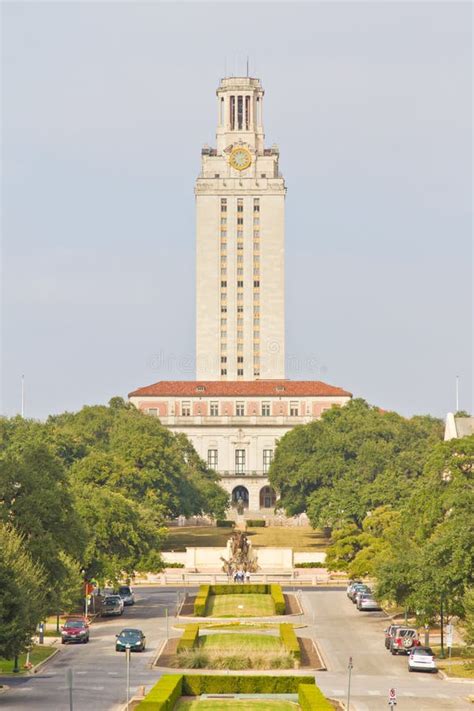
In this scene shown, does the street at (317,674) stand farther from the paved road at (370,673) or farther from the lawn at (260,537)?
the lawn at (260,537)

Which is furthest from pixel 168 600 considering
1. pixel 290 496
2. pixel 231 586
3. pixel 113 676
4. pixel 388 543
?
pixel 290 496

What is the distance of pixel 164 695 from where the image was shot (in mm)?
57438

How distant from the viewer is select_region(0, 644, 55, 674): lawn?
71.9 meters

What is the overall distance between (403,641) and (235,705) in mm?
19784

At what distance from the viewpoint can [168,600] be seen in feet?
359

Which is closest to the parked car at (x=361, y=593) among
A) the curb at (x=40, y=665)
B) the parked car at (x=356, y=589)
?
the parked car at (x=356, y=589)

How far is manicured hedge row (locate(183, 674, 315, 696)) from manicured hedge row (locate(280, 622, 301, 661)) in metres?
8.15

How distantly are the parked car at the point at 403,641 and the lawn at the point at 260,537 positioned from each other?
2998 inches

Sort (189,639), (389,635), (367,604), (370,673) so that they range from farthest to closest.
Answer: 1. (367,604)
2. (389,635)
3. (189,639)
4. (370,673)

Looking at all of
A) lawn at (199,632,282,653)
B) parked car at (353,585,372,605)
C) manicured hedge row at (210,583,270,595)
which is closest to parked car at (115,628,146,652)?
lawn at (199,632,282,653)

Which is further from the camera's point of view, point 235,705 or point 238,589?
point 238,589

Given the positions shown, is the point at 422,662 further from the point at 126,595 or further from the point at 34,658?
the point at 126,595

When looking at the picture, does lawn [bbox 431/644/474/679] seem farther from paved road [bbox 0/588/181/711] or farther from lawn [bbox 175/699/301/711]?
paved road [bbox 0/588/181/711]

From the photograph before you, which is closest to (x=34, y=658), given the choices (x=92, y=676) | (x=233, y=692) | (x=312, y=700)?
(x=92, y=676)
